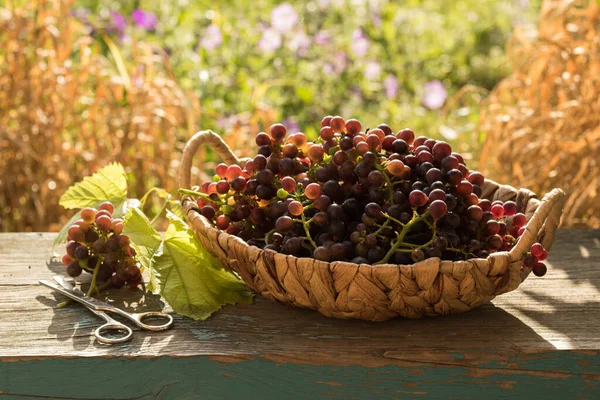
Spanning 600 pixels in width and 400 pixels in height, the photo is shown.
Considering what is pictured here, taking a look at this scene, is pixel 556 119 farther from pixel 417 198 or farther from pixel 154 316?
pixel 154 316

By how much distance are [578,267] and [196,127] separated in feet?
5.14

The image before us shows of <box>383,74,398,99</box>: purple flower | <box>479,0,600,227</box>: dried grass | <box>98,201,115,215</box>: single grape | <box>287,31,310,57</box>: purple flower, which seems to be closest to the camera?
<box>98,201,115,215</box>: single grape

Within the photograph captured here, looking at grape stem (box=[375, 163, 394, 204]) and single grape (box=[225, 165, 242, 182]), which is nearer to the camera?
grape stem (box=[375, 163, 394, 204])

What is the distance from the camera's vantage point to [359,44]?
3973 mm

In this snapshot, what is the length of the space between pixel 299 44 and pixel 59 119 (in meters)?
1.56

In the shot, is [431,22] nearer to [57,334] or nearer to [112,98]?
[112,98]

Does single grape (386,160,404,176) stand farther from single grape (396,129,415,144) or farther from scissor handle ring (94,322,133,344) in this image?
scissor handle ring (94,322,133,344)

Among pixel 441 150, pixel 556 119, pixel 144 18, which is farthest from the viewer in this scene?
pixel 144 18

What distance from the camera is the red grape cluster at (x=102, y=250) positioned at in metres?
1.36

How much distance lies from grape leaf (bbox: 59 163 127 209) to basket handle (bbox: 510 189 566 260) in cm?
74

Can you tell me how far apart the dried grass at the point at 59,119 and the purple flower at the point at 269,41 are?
1.08 m

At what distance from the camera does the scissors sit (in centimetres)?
120

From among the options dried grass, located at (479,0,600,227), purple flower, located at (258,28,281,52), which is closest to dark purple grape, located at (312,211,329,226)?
dried grass, located at (479,0,600,227)

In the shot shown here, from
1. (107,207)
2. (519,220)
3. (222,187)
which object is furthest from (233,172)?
(519,220)
